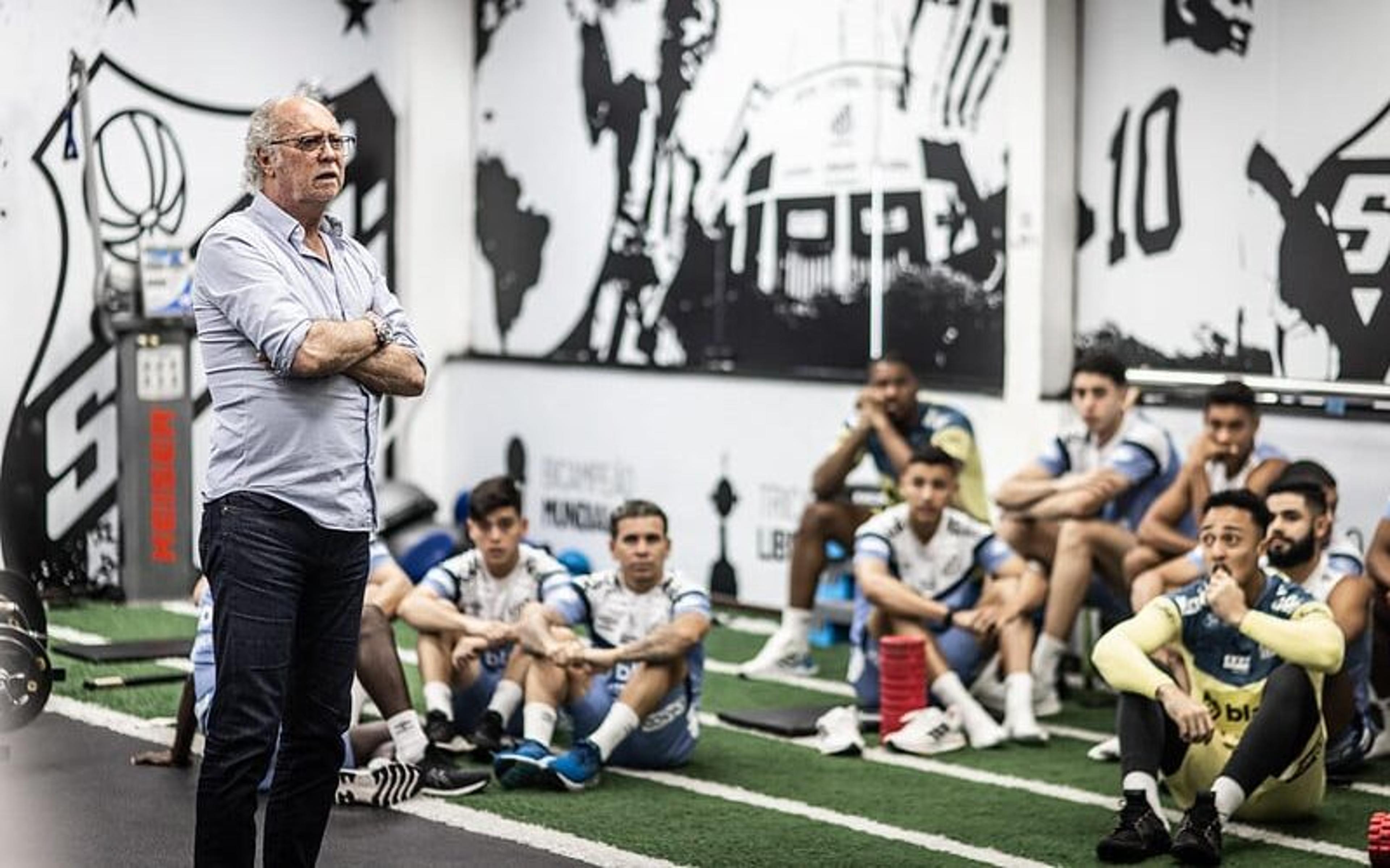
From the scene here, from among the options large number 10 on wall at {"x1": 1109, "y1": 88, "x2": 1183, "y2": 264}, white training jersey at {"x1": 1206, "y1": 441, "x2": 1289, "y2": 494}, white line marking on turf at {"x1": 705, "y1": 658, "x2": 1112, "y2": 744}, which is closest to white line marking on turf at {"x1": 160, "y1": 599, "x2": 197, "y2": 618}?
white line marking on turf at {"x1": 705, "y1": 658, "x2": 1112, "y2": 744}

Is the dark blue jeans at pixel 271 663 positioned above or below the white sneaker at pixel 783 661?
above

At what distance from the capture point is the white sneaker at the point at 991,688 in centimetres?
895

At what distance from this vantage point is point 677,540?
40.7 ft

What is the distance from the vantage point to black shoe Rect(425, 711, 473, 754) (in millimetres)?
8062

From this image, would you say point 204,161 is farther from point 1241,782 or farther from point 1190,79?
point 1241,782

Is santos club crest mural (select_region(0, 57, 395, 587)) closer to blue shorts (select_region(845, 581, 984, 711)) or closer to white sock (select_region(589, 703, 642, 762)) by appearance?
blue shorts (select_region(845, 581, 984, 711))

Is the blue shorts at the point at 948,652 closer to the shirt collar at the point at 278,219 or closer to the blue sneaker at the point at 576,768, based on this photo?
the blue sneaker at the point at 576,768

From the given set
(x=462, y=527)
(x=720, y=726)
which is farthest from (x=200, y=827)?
(x=462, y=527)

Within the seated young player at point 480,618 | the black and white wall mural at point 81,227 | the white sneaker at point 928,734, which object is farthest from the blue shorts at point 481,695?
the black and white wall mural at point 81,227

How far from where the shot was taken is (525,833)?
6941 millimetres

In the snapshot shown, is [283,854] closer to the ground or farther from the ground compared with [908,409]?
closer to the ground

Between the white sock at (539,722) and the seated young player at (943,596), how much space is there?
1487mm

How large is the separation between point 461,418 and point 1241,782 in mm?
7719

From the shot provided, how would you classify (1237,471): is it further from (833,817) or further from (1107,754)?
(833,817)
